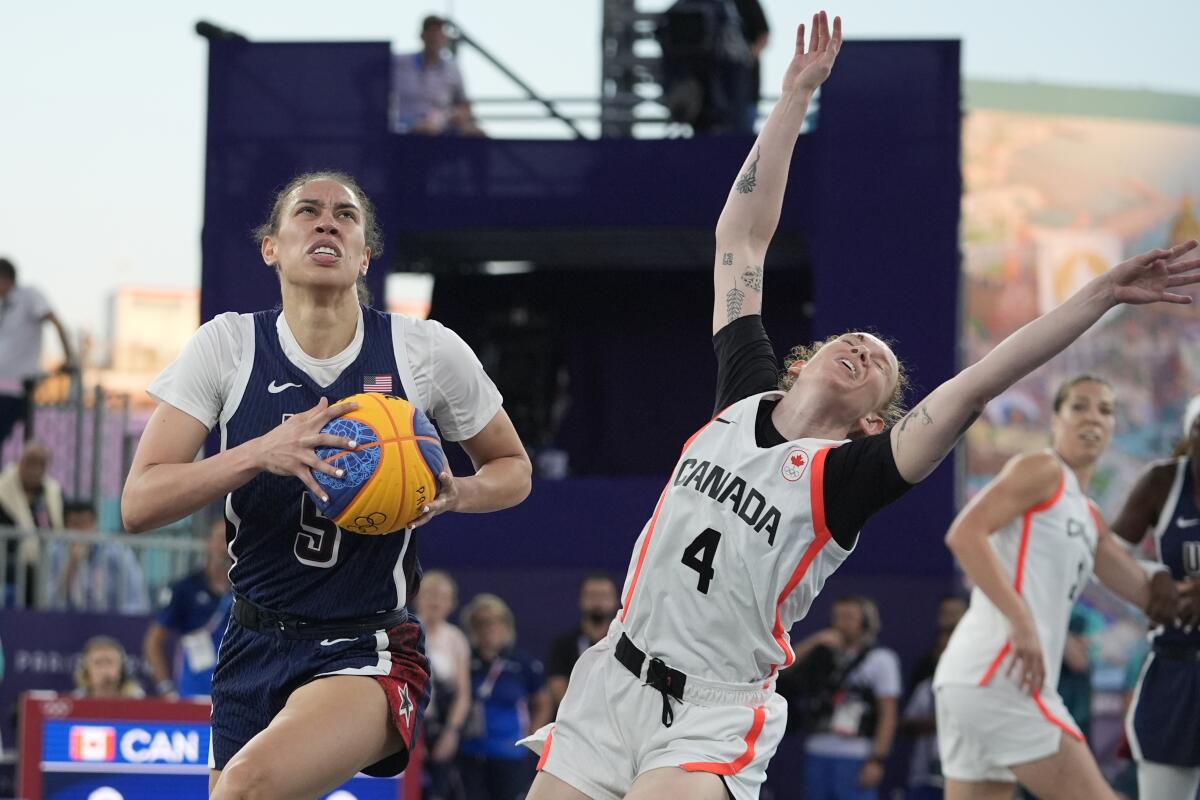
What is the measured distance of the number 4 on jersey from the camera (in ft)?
14.5

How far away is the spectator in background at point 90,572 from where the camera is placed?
12484 millimetres

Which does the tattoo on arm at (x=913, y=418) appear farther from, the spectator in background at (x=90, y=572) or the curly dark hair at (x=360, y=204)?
the spectator in background at (x=90, y=572)

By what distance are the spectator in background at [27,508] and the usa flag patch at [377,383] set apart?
8.32 metres

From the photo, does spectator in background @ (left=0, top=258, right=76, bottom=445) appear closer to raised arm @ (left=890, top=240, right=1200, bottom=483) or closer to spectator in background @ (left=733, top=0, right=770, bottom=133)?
spectator in background @ (left=733, top=0, right=770, bottom=133)

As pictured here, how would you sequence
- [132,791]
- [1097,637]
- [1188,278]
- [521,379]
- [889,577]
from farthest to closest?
[1097,637], [521,379], [889,577], [132,791], [1188,278]

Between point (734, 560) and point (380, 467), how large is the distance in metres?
0.95

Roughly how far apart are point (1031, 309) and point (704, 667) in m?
27.6

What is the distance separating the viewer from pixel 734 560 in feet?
14.5

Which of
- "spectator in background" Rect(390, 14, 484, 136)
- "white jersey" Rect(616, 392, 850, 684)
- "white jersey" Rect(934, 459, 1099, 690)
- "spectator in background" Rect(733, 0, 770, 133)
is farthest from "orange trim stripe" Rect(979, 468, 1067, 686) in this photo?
"spectator in background" Rect(390, 14, 484, 136)

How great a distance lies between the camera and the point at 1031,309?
1218 inches

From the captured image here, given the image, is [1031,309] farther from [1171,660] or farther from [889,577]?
[1171,660]

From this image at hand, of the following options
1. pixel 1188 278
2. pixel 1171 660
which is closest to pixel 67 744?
pixel 1171 660

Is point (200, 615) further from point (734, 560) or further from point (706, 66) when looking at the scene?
point (706, 66)

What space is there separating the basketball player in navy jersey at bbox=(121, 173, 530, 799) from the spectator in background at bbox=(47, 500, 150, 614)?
8276 mm
